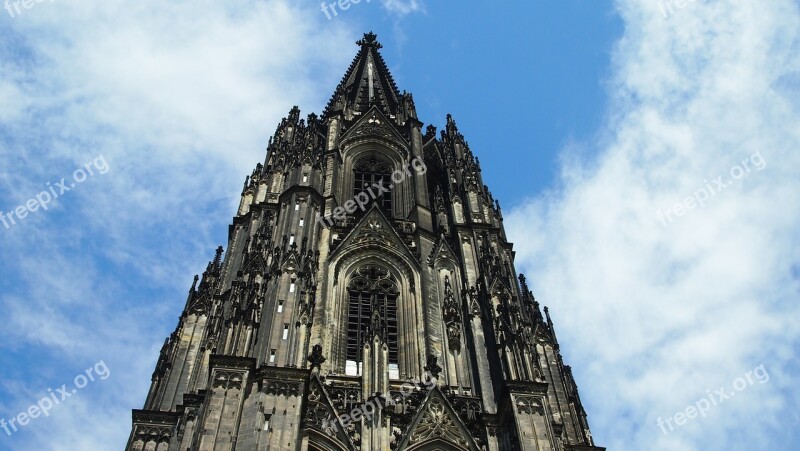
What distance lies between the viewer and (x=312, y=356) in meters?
25.8

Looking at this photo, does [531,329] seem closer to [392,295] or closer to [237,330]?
[392,295]

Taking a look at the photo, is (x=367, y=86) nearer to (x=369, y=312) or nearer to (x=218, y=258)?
(x=218, y=258)

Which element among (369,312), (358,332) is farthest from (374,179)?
(358,332)

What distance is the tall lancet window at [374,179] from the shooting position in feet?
131

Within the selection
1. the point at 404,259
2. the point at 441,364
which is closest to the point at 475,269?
the point at 404,259

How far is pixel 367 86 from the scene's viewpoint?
2136 inches

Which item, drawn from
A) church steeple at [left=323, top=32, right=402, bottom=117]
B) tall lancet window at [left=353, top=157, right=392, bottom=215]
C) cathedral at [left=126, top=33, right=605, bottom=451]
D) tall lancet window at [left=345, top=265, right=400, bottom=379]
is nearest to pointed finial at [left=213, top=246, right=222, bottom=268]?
cathedral at [left=126, top=33, right=605, bottom=451]

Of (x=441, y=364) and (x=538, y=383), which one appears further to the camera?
(x=441, y=364)

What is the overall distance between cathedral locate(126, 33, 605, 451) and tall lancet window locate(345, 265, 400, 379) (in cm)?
7

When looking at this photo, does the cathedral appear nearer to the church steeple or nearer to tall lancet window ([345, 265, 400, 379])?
tall lancet window ([345, 265, 400, 379])

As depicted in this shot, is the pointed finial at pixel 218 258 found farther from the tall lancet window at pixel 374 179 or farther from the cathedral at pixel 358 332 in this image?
the tall lancet window at pixel 374 179

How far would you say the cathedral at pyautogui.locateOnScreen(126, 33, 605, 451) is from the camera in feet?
74.3

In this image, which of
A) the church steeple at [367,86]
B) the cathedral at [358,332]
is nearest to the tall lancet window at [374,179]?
the cathedral at [358,332]

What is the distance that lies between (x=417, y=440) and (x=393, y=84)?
37356mm
